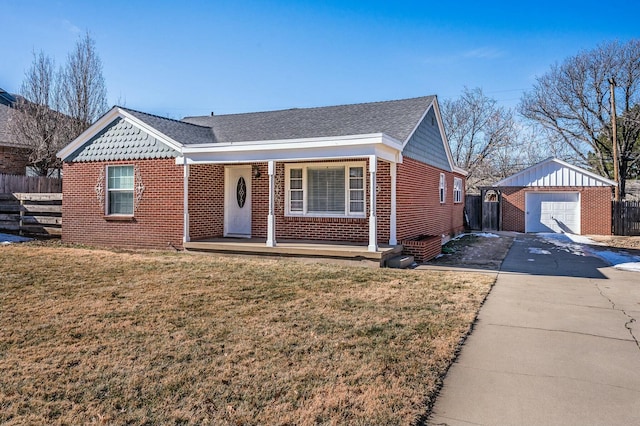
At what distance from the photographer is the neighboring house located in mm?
18969

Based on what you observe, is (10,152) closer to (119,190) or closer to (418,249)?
(119,190)

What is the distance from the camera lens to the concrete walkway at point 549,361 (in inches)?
127

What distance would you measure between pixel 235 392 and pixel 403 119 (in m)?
10.6

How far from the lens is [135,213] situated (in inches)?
491

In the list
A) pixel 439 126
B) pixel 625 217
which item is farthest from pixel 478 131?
pixel 439 126

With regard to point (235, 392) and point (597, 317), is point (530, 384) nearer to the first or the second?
point (235, 392)

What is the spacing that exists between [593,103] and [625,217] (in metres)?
14.2

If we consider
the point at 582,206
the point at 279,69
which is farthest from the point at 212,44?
the point at 582,206

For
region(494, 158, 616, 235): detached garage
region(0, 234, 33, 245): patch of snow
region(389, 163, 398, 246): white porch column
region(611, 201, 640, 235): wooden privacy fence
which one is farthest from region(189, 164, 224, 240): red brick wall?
region(611, 201, 640, 235): wooden privacy fence

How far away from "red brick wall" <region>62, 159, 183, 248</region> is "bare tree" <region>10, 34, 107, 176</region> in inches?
305

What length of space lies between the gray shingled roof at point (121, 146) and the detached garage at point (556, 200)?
1708 centimetres

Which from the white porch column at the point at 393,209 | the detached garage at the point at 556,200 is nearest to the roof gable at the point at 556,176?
the detached garage at the point at 556,200

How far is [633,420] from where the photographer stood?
10.2ft

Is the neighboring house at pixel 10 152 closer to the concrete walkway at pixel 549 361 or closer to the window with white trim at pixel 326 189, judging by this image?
the window with white trim at pixel 326 189
